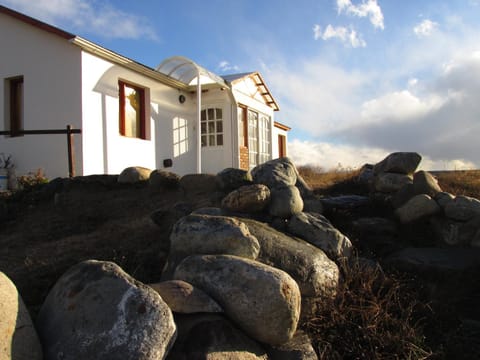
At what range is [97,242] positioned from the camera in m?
4.05

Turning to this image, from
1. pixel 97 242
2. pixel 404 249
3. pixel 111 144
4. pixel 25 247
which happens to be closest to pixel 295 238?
pixel 404 249

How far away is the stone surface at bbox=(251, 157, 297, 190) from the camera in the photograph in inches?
193

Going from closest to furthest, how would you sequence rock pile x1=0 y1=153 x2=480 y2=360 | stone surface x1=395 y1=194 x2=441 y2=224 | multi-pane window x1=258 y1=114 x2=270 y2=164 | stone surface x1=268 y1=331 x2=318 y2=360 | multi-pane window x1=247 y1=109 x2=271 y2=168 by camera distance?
rock pile x1=0 y1=153 x2=480 y2=360
stone surface x1=268 y1=331 x2=318 y2=360
stone surface x1=395 y1=194 x2=441 y2=224
multi-pane window x1=247 y1=109 x2=271 y2=168
multi-pane window x1=258 y1=114 x2=270 y2=164

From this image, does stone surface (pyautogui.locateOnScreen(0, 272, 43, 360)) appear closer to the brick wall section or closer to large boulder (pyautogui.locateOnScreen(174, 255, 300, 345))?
large boulder (pyautogui.locateOnScreen(174, 255, 300, 345))

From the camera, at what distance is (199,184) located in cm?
542

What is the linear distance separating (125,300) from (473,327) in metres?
2.92

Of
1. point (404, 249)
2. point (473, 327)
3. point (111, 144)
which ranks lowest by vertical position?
point (473, 327)

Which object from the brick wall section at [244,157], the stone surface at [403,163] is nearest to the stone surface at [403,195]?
the stone surface at [403,163]

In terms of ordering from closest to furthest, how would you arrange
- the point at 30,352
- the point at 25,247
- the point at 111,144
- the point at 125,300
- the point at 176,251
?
the point at 30,352 → the point at 125,300 → the point at 176,251 → the point at 25,247 → the point at 111,144

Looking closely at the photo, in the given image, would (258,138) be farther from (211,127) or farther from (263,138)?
(211,127)

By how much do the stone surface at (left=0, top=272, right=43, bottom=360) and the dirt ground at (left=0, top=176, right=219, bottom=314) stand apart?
63 cm

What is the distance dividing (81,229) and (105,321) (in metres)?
2.95

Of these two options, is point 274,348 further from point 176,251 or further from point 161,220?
point 161,220

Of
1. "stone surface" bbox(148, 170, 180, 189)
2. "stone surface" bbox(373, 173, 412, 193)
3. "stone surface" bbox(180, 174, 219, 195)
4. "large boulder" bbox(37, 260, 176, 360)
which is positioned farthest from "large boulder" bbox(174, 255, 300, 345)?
"stone surface" bbox(373, 173, 412, 193)
